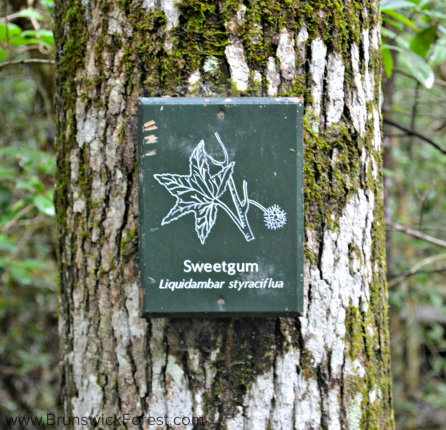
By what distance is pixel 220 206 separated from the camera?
79 cm

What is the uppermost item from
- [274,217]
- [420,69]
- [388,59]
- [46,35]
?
[46,35]

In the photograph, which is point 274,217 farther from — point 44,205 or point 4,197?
point 4,197

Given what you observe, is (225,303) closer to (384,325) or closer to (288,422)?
(288,422)

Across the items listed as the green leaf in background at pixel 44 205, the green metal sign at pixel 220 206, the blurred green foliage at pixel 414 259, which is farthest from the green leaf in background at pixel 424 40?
the blurred green foliage at pixel 414 259

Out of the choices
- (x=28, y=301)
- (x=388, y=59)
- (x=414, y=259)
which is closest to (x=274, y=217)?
(x=388, y=59)

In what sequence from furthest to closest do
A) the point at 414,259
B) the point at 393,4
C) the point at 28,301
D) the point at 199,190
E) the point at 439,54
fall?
the point at 414,259 → the point at 28,301 → the point at 439,54 → the point at 393,4 → the point at 199,190

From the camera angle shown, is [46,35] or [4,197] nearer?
[46,35]

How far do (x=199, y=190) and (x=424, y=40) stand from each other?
1396mm

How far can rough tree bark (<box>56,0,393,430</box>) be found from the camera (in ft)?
2.70

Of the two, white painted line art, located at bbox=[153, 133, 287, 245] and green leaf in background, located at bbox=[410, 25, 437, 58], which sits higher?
green leaf in background, located at bbox=[410, 25, 437, 58]

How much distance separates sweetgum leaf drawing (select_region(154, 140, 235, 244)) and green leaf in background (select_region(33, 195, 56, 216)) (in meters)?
1.34

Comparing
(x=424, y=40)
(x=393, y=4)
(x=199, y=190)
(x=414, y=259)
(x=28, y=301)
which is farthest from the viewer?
(x=414, y=259)

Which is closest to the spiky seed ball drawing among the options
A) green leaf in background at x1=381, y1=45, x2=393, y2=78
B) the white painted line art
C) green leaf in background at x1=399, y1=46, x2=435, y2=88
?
the white painted line art

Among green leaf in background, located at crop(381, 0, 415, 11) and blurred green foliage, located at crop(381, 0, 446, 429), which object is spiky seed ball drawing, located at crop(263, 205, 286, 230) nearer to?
green leaf in background, located at crop(381, 0, 415, 11)
